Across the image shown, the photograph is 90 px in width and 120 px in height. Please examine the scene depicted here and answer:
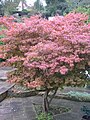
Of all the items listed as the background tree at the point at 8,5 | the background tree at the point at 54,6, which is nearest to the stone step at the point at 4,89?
the background tree at the point at 8,5

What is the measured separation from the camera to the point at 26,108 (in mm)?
5344

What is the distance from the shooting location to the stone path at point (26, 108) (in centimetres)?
494

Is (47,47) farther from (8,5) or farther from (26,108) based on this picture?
(8,5)

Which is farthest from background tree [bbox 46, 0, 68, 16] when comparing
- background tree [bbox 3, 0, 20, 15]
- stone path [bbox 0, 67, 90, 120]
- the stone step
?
stone path [bbox 0, 67, 90, 120]

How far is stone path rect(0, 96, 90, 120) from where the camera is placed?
4938mm

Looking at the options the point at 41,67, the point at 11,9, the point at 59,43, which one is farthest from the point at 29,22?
the point at 11,9

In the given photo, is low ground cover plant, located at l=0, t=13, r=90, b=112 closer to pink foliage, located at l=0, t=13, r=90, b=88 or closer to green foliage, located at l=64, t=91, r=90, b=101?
pink foliage, located at l=0, t=13, r=90, b=88

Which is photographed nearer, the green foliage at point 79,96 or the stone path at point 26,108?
the stone path at point 26,108

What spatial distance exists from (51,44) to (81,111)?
178 centimetres

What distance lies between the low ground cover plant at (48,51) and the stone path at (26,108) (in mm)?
777

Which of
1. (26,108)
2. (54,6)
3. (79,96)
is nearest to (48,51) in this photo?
(26,108)

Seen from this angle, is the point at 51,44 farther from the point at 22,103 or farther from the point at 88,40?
the point at 22,103

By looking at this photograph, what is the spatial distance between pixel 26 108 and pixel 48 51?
1.75m

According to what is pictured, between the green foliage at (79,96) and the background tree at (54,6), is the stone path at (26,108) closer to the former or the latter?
the green foliage at (79,96)
